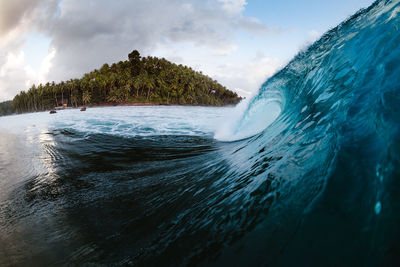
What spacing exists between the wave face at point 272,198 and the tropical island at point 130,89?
6386 cm

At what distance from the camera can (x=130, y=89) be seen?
2512 inches

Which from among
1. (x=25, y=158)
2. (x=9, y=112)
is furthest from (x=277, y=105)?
(x=9, y=112)

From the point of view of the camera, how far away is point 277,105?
539 centimetres

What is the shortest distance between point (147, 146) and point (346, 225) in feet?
15.5

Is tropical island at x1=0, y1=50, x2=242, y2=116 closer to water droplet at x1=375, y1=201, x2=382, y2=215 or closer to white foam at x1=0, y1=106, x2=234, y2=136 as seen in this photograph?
white foam at x1=0, y1=106, x2=234, y2=136

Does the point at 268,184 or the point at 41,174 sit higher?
the point at 268,184

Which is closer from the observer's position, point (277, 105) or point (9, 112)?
point (277, 105)

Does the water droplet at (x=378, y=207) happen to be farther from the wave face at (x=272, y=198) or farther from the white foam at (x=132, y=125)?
the white foam at (x=132, y=125)

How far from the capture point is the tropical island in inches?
2394

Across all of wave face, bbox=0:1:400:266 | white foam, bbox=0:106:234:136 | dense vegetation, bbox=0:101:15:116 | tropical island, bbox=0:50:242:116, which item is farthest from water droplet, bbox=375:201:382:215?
dense vegetation, bbox=0:101:15:116

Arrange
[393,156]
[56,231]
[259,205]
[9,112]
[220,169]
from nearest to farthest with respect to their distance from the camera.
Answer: [393,156] < [259,205] < [56,231] < [220,169] < [9,112]

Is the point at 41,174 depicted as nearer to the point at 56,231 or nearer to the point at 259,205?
the point at 56,231

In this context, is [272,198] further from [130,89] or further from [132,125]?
→ [130,89]

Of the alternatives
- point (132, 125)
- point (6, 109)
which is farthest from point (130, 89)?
point (6, 109)
